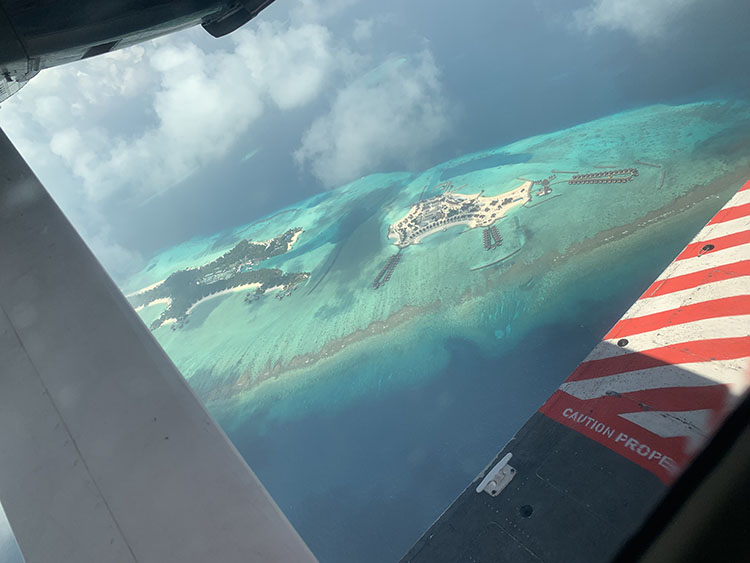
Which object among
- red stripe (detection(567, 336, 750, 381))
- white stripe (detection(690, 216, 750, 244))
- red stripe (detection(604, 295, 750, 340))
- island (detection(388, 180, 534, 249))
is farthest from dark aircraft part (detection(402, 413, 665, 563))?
island (detection(388, 180, 534, 249))

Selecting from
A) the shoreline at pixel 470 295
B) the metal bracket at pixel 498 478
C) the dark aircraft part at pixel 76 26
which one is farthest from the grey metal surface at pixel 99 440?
the shoreline at pixel 470 295

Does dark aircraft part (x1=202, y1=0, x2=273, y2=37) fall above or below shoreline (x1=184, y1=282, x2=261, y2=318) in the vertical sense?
below

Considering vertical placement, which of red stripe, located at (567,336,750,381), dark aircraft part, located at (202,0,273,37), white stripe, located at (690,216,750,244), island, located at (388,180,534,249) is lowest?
dark aircraft part, located at (202,0,273,37)

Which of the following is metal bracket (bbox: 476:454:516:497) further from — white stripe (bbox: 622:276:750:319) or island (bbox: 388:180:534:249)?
island (bbox: 388:180:534:249)

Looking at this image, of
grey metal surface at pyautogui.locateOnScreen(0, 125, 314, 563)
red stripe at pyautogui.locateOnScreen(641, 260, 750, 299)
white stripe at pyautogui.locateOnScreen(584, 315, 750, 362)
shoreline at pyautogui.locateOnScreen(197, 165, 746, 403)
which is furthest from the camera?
shoreline at pyautogui.locateOnScreen(197, 165, 746, 403)

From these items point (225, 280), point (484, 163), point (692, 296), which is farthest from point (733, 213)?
point (225, 280)

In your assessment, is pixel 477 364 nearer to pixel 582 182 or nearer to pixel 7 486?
pixel 582 182

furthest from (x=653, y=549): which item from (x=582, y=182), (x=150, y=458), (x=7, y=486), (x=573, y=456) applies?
(x=582, y=182)

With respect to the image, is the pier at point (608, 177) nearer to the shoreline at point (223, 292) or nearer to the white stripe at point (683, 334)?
the white stripe at point (683, 334)
